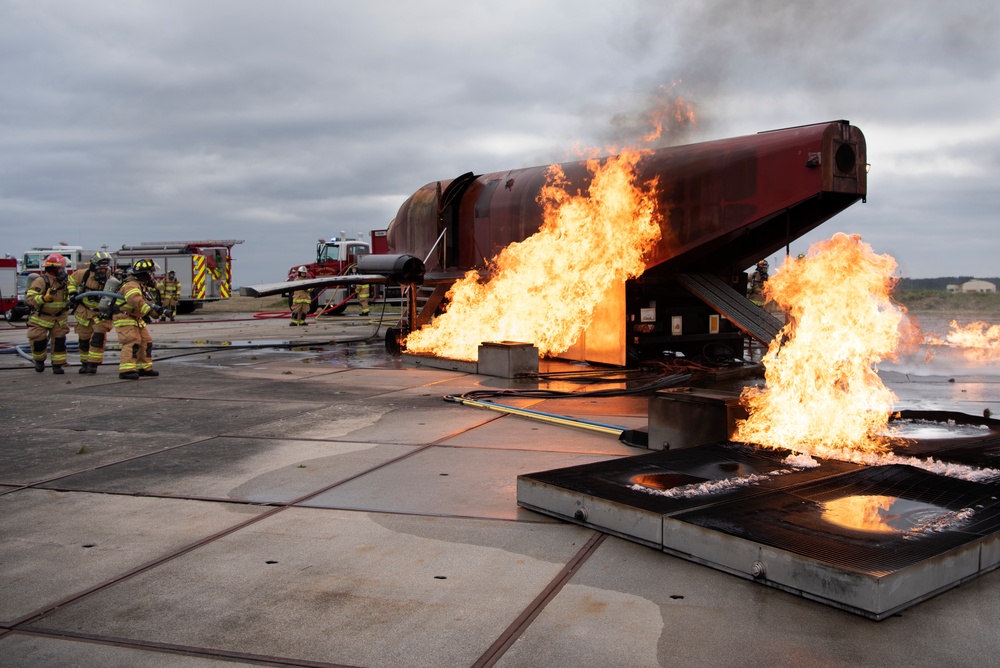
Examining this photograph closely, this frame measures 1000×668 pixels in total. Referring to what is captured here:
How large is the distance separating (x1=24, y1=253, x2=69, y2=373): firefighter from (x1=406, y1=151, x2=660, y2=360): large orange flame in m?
5.52

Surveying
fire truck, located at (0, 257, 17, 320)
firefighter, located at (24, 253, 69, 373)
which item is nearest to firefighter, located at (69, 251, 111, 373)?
firefighter, located at (24, 253, 69, 373)

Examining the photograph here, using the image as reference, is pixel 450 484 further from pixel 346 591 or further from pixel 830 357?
pixel 830 357

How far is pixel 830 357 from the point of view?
597 cm

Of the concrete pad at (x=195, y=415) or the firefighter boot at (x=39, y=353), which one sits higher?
the firefighter boot at (x=39, y=353)

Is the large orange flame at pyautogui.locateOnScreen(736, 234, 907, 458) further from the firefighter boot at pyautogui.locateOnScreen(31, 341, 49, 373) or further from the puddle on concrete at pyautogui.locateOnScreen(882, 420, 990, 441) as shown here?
the firefighter boot at pyautogui.locateOnScreen(31, 341, 49, 373)

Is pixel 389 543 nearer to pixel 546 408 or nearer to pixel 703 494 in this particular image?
pixel 703 494

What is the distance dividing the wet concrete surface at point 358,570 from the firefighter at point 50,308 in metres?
4.82

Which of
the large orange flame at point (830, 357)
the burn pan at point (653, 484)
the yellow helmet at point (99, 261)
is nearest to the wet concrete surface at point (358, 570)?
the burn pan at point (653, 484)

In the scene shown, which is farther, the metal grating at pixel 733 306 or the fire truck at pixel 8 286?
the fire truck at pixel 8 286

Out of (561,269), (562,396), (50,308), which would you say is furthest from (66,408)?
(561,269)

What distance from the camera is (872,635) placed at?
303 cm

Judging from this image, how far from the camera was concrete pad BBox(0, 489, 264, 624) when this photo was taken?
368 centimetres

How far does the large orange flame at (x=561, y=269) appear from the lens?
11.4 m

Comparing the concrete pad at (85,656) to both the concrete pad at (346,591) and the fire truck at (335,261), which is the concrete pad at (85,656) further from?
the fire truck at (335,261)
